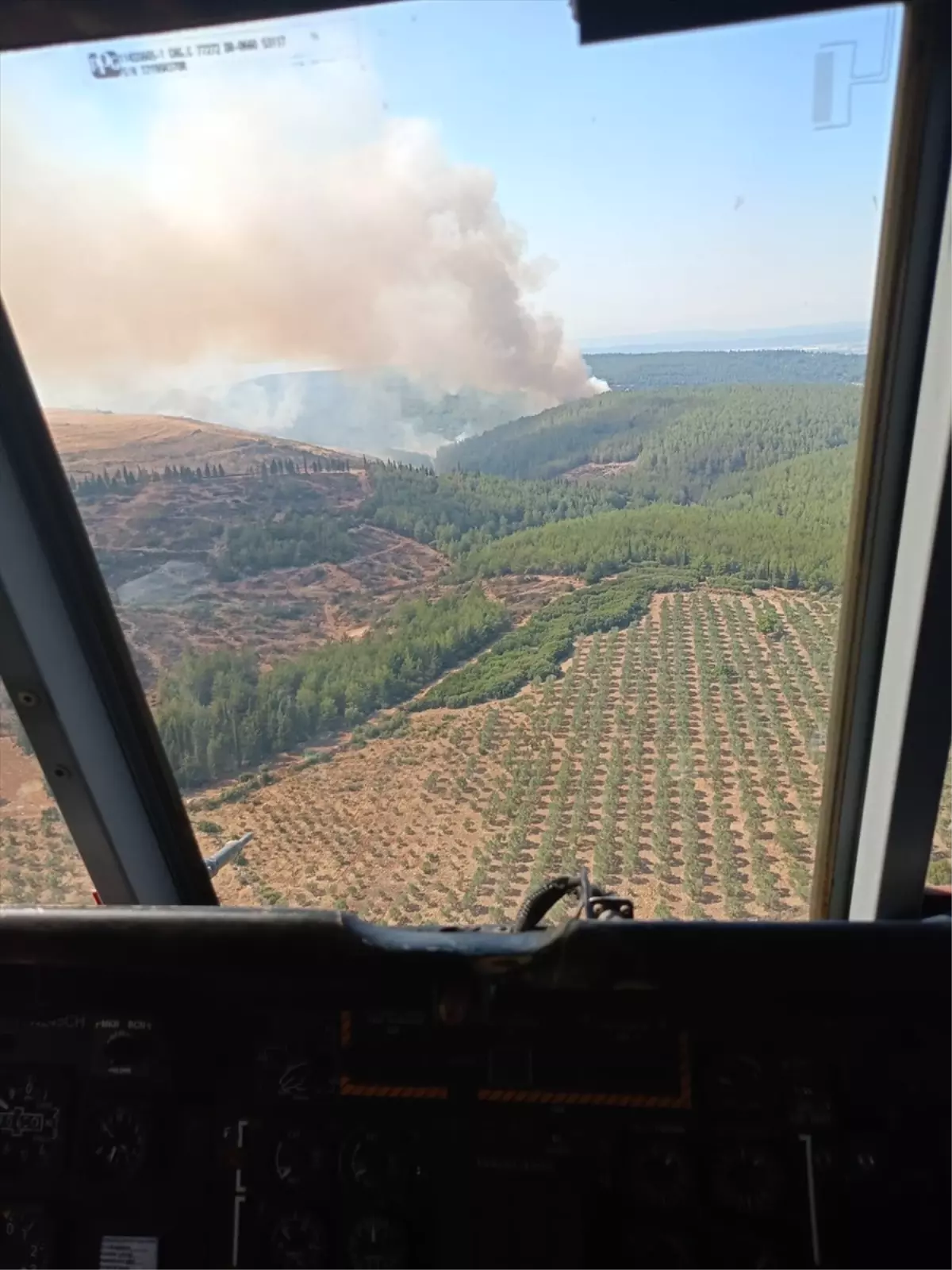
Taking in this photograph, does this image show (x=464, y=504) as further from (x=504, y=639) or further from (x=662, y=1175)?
(x=662, y=1175)

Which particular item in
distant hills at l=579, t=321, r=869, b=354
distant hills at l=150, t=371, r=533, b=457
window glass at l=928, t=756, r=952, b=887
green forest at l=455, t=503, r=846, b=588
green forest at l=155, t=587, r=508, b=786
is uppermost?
distant hills at l=579, t=321, r=869, b=354

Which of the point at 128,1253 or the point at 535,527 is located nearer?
the point at 128,1253

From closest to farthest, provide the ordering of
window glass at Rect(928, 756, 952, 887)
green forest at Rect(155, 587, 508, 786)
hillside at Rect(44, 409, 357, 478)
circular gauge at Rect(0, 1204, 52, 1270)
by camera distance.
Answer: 1. circular gauge at Rect(0, 1204, 52, 1270)
2. window glass at Rect(928, 756, 952, 887)
3. hillside at Rect(44, 409, 357, 478)
4. green forest at Rect(155, 587, 508, 786)

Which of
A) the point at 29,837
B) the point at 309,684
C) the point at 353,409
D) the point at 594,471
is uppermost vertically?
the point at 353,409

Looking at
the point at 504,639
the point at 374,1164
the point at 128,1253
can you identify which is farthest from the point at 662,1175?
the point at 504,639

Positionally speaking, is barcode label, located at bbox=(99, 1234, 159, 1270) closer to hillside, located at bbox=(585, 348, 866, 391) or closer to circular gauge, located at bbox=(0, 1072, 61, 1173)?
circular gauge, located at bbox=(0, 1072, 61, 1173)

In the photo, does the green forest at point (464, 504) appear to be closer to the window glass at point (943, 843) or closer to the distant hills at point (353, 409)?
the distant hills at point (353, 409)

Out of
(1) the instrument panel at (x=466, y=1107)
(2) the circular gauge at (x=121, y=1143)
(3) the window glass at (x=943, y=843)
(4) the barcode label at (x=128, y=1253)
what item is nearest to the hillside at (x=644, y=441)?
(3) the window glass at (x=943, y=843)

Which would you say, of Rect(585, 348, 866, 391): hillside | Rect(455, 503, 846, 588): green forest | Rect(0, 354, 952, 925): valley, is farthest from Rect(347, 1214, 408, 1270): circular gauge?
Rect(585, 348, 866, 391): hillside
